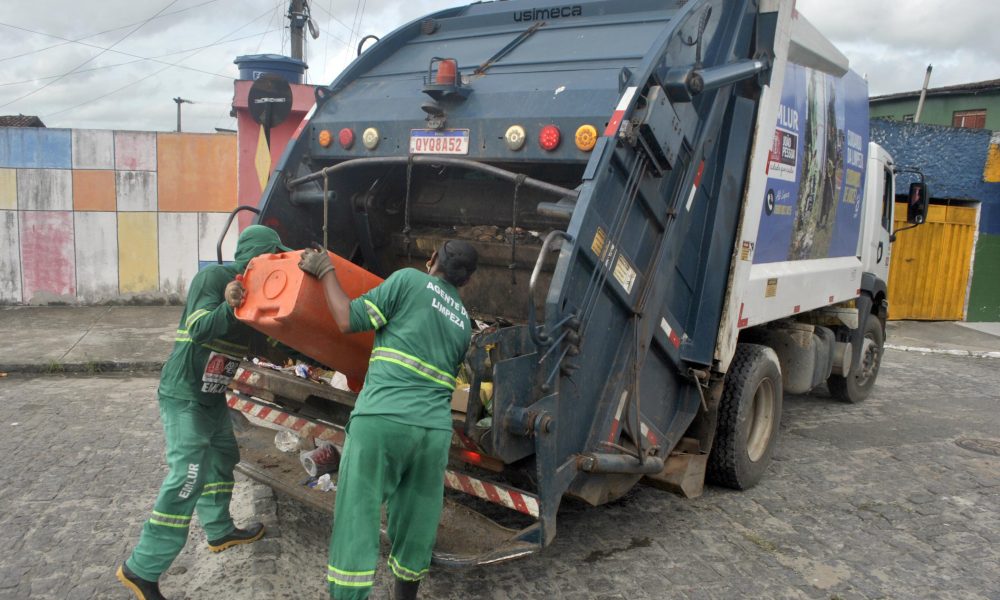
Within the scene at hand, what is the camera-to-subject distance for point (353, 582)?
280cm

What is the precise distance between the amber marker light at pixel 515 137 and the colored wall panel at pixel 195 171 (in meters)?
7.73

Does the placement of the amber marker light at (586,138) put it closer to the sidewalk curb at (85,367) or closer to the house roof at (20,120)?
the sidewalk curb at (85,367)

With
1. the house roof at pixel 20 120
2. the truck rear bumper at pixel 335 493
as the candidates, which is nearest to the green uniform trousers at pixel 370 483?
the truck rear bumper at pixel 335 493

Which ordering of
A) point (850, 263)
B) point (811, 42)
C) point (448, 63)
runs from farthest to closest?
1. point (850, 263)
2. point (811, 42)
3. point (448, 63)

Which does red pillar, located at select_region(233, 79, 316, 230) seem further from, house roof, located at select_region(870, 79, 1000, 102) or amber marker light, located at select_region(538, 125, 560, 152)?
house roof, located at select_region(870, 79, 1000, 102)

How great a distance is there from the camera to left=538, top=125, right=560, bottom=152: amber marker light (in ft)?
11.5

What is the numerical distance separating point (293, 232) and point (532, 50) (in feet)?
5.41

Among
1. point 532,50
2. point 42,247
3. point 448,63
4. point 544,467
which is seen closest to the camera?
point 544,467

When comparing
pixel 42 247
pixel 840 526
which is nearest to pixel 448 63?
pixel 840 526

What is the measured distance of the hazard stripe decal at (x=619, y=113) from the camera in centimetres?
320

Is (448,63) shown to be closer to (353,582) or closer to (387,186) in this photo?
(387,186)

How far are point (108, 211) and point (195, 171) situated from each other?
1.20 m

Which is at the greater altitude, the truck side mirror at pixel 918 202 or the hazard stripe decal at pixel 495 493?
the truck side mirror at pixel 918 202

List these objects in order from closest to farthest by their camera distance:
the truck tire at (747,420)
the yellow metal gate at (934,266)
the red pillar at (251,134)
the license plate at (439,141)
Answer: the license plate at (439,141) → the truck tire at (747,420) → the red pillar at (251,134) → the yellow metal gate at (934,266)
